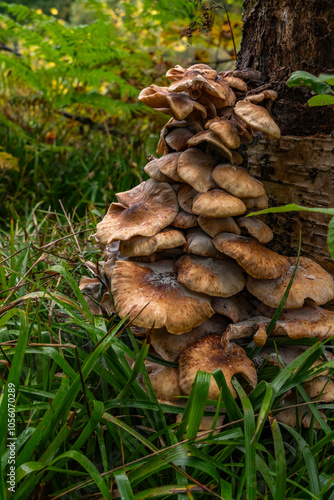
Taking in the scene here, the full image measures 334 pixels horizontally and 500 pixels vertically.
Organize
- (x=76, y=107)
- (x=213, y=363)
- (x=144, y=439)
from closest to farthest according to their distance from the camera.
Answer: (x=144, y=439)
(x=213, y=363)
(x=76, y=107)

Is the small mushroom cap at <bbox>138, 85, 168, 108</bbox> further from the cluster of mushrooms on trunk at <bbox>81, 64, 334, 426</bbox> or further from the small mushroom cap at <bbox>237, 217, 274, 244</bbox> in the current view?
the small mushroom cap at <bbox>237, 217, 274, 244</bbox>

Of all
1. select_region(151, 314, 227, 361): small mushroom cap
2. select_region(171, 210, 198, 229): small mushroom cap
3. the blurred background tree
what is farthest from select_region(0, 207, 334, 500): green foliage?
the blurred background tree

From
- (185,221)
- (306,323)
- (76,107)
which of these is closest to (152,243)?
(185,221)

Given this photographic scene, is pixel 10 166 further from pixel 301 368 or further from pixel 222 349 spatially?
pixel 301 368

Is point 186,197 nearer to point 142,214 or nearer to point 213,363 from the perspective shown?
point 142,214

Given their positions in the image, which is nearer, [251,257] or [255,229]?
[251,257]

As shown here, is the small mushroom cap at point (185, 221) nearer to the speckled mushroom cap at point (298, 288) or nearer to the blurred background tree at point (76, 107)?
the speckled mushroom cap at point (298, 288)

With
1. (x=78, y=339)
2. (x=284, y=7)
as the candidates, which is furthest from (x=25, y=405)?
(x=284, y=7)
